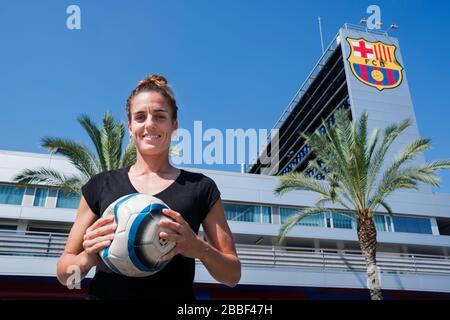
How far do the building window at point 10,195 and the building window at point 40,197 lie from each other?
2.61 ft

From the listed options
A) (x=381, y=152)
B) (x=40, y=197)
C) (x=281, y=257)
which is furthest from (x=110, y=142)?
(x=40, y=197)

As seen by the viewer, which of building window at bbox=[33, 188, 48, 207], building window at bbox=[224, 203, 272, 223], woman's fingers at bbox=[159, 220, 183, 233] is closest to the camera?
woman's fingers at bbox=[159, 220, 183, 233]

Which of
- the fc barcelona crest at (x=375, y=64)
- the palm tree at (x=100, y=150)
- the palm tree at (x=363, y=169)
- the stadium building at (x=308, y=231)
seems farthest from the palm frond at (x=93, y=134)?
the fc barcelona crest at (x=375, y=64)

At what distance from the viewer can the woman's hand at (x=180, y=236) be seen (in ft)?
5.19

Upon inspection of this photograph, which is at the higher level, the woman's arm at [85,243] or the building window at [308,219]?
the building window at [308,219]

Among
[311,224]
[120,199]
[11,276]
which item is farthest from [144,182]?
[311,224]

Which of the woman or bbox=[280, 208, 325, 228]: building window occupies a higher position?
bbox=[280, 208, 325, 228]: building window

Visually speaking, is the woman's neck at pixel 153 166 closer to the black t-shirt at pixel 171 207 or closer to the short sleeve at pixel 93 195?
the black t-shirt at pixel 171 207

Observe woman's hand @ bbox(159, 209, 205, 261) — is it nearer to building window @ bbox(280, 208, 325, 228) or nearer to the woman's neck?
the woman's neck

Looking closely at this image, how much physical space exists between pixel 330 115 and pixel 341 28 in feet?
39.9

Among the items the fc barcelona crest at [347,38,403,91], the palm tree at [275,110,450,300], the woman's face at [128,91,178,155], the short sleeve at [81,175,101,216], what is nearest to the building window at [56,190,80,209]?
the palm tree at [275,110,450,300]

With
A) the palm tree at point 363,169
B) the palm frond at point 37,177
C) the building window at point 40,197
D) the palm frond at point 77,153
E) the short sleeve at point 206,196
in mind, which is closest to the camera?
the short sleeve at point 206,196

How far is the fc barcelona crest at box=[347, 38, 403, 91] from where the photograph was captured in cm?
4375

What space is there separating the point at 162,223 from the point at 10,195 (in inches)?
961
